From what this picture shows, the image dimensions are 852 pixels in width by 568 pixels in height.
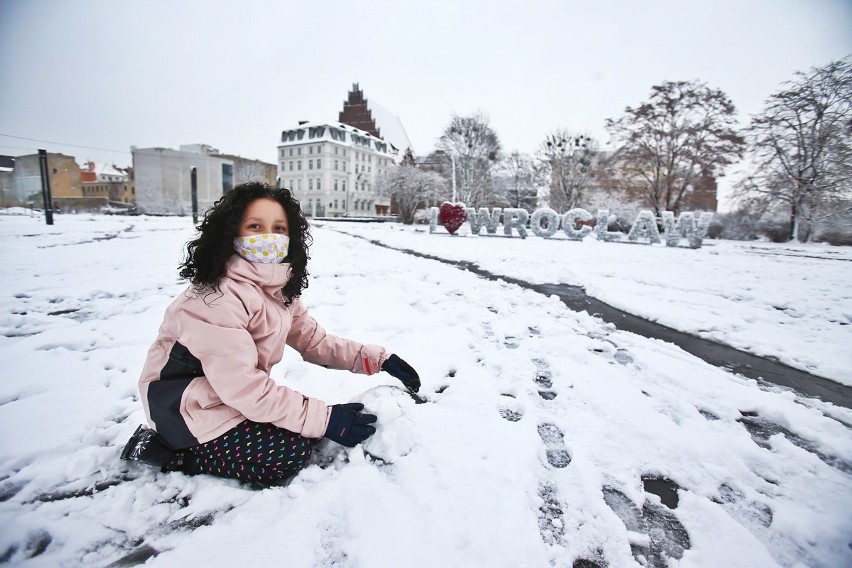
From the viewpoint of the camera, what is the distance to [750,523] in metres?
1.42

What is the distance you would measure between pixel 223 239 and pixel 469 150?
2991 cm

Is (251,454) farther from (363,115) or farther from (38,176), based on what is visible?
(363,115)

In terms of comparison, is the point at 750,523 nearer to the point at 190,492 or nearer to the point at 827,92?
the point at 190,492

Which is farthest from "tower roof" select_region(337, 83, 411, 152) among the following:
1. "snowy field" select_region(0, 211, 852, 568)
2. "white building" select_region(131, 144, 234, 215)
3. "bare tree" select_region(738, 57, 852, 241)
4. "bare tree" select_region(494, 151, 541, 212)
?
"snowy field" select_region(0, 211, 852, 568)

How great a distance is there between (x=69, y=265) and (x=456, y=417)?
813 centimetres

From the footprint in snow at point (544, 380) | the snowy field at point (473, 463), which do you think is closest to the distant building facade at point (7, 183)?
the snowy field at point (473, 463)

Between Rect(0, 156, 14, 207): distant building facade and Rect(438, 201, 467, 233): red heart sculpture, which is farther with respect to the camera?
Rect(438, 201, 467, 233): red heart sculpture

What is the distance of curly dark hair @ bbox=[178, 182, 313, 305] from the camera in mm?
1511

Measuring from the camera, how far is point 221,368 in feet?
4.46

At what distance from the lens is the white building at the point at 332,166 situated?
51469 millimetres

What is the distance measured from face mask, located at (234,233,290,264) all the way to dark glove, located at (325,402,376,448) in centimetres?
78

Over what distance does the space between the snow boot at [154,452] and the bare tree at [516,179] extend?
1279 inches

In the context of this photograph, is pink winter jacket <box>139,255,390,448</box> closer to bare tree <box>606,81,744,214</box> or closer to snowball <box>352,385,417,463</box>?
snowball <box>352,385,417,463</box>

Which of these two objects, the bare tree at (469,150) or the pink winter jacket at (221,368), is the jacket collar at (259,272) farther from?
the bare tree at (469,150)
